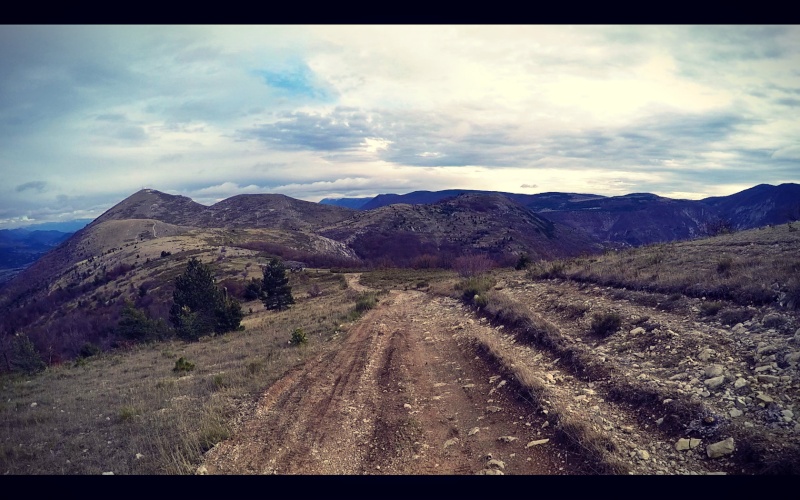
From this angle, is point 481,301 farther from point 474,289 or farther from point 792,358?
point 792,358

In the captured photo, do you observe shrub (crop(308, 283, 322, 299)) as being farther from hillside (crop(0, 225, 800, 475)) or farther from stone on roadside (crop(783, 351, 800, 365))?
stone on roadside (crop(783, 351, 800, 365))

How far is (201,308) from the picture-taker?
32.5 m

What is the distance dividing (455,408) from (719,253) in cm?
1393

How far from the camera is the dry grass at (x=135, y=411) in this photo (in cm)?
659

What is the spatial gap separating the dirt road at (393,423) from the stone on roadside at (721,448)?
5.44 ft

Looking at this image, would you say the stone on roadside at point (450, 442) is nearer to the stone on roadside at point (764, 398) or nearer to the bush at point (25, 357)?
the stone on roadside at point (764, 398)

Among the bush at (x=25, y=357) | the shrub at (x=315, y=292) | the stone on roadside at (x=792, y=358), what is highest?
the stone on roadside at (x=792, y=358)

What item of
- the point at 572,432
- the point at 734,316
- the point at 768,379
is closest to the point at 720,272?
the point at 734,316

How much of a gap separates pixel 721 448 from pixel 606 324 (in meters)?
5.42

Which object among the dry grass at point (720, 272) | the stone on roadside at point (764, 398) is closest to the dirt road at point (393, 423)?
the stone on roadside at point (764, 398)

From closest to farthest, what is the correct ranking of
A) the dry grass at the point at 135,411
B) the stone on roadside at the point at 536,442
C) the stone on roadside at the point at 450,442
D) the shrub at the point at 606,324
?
the stone on roadside at the point at 536,442
the stone on roadside at the point at 450,442
the dry grass at the point at 135,411
the shrub at the point at 606,324

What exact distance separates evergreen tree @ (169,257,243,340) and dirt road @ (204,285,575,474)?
15502mm

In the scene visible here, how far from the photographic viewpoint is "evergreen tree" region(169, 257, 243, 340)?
81.8ft
